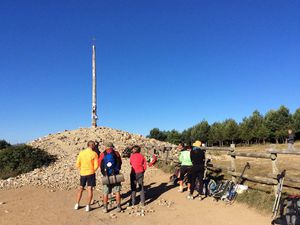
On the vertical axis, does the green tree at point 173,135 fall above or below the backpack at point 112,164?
above

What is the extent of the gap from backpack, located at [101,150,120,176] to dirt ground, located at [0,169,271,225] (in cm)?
114

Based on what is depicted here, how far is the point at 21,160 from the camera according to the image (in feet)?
63.3

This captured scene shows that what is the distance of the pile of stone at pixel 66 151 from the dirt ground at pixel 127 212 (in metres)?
2.72

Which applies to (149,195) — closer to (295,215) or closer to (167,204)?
(167,204)

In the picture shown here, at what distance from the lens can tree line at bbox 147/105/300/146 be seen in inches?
2190

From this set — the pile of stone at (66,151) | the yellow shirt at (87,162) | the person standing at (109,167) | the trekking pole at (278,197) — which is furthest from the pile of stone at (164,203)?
the pile of stone at (66,151)

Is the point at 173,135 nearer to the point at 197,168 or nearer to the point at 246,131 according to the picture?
the point at 246,131

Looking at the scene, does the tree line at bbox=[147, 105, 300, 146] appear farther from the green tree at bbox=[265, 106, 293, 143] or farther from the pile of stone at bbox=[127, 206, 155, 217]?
the pile of stone at bbox=[127, 206, 155, 217]

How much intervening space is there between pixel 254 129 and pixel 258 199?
4997 centimetres

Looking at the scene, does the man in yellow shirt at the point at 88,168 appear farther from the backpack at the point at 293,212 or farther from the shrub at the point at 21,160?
the shrub at the point at 21,160

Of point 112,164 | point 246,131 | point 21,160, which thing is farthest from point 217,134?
point 112,164

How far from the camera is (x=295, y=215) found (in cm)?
727

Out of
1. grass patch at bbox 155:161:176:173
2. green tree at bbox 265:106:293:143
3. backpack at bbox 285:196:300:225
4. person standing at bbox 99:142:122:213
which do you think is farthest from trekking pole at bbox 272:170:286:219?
green tree at bbox 265:106:293:143

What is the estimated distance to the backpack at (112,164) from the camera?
986 cm
